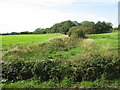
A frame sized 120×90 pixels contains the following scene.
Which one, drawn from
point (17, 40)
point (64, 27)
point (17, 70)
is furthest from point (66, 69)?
point (64, 27)

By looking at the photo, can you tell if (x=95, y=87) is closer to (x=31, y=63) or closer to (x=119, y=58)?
(x=119, y=58)

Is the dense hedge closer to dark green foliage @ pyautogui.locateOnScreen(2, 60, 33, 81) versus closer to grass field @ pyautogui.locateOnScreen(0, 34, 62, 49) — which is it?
dark green foliage @ pyautogui.locateOnScreen(2, 60, 33, 81)

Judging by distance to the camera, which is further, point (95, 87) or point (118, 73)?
point (118, 73)

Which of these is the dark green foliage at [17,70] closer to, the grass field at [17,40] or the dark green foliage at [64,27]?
the grass field at [17,40]

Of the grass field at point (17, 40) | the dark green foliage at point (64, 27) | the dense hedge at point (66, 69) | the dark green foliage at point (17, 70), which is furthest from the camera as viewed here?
the dark green foliage at point (64, 27)

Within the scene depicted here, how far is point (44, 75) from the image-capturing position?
9523 millimetres

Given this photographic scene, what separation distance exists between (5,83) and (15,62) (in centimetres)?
123

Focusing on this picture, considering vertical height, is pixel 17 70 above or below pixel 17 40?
below

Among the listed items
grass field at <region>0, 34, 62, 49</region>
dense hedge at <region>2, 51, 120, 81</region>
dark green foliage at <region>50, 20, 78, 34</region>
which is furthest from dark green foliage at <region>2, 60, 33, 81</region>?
dark green foliage at <region>50, 20, 78, 34</region>

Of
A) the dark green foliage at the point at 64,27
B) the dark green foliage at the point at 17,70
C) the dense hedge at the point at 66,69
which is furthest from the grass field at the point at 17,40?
the dark green foliage at the point at 64,27

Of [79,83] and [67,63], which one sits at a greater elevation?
[67,63]

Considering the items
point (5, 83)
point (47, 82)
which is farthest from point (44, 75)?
point (5, 83)

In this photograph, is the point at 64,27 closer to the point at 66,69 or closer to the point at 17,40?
the point at 17,40

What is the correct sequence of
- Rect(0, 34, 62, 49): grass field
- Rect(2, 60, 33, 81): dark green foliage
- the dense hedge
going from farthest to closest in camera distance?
Rect(0, 34, 62, 49): grass field, Rect(2, 60, 33, 81): dark green foliage, the dense hedge
